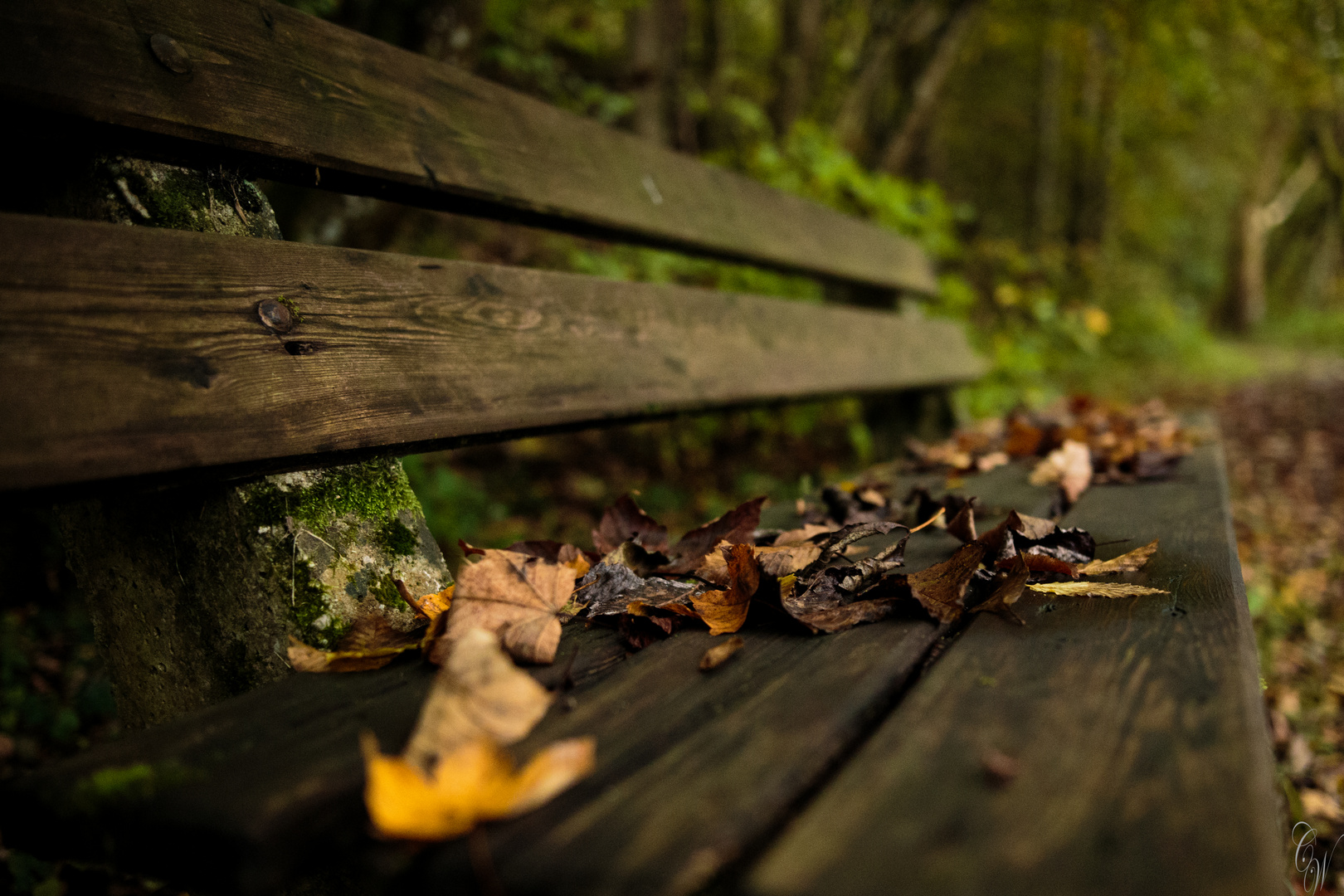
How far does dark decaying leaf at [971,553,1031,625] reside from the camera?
2.79 feet

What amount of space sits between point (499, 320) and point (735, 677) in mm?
808

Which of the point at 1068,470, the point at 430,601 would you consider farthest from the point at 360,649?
the point at 1068,470

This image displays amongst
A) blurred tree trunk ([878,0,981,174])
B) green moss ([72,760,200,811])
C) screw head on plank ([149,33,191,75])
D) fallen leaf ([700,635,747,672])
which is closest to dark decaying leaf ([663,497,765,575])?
fallen leaf ([700,635,747,672])

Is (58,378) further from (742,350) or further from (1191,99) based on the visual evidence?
(1191,99)

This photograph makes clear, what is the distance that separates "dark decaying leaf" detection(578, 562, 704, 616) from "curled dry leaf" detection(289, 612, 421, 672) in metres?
0.22

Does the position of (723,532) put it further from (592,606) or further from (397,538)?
(397,538)

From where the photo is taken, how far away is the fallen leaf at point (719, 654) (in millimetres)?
760

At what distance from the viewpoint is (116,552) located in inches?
40.9

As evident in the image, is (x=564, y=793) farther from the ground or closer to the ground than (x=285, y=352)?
closer to the ground

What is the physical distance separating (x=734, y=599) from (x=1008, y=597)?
1.00ft

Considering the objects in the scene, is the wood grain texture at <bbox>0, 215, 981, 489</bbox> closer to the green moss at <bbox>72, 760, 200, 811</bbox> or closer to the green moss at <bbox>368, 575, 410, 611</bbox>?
the green moss at <bbox>368, 575, 410, 611</bbox>

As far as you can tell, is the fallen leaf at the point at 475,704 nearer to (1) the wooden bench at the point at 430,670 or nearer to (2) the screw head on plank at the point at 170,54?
(1) the wooden bench at the point at 430,670

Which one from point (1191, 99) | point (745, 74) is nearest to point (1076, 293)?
point (1191, 99)

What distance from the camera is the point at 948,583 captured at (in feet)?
2.95
